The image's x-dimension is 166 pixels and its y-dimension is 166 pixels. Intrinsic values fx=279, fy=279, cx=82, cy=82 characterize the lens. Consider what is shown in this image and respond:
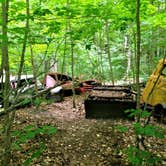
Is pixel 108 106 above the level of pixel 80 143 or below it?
above

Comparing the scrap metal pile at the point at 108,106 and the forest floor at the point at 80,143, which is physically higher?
the scrap metal pile at the point at 108,106

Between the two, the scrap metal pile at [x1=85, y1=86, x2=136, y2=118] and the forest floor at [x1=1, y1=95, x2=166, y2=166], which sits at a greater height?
the scrap metal pile at [x1=85, y1=86, x2=136, y2=118]

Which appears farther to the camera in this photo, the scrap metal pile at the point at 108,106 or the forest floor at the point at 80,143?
the scrap metal pile at the point at 108,106

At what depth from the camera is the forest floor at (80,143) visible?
230 inches

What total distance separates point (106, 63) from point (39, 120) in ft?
46.0

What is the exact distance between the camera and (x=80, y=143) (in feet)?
21.4

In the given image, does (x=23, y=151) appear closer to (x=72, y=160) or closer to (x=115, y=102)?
(x=72, y=160)

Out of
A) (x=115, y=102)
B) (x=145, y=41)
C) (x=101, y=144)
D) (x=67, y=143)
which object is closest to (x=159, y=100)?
(x=115, y=102)

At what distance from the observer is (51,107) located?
10203 millimetres

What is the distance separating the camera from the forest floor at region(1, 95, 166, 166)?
19.2 feet

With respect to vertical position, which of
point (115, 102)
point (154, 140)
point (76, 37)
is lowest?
point (154, 140)

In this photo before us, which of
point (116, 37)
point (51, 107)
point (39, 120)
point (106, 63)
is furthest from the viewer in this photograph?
point (106, 63)

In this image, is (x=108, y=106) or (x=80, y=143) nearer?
(x=80, y=143)

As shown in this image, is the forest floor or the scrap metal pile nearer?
the forest floor
